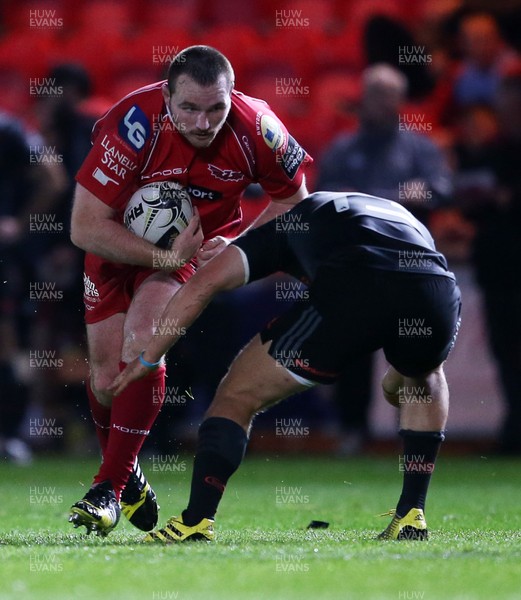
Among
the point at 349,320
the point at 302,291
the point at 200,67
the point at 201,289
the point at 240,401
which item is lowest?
the point at 240,401

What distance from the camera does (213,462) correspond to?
537 centimetres

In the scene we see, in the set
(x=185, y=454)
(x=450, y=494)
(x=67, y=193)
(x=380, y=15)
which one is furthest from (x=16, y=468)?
(x=380, y=15)

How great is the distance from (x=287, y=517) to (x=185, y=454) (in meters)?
3.82

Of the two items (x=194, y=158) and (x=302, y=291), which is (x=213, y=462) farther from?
(x=302, y=291)

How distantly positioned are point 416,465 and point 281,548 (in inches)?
30.2

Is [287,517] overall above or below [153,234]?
below

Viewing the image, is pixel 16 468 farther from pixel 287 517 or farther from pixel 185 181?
pixel 185 181

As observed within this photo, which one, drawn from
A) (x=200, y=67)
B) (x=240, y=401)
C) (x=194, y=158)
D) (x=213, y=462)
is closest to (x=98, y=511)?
(x=213, y=462)

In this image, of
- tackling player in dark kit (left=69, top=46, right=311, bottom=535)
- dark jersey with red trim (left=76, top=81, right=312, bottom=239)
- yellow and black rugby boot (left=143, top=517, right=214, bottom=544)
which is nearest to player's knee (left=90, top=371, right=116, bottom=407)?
tackling player in dark kit (left=69, top=46, right=311, bottom=535)

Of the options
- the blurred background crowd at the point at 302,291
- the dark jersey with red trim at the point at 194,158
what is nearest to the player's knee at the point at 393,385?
the dark jersey with red trim at the point at 194,158

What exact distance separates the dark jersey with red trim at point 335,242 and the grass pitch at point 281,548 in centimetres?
111

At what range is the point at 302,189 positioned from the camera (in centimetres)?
645

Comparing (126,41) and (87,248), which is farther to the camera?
(126,41)

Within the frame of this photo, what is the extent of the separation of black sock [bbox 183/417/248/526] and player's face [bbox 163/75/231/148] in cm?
130
